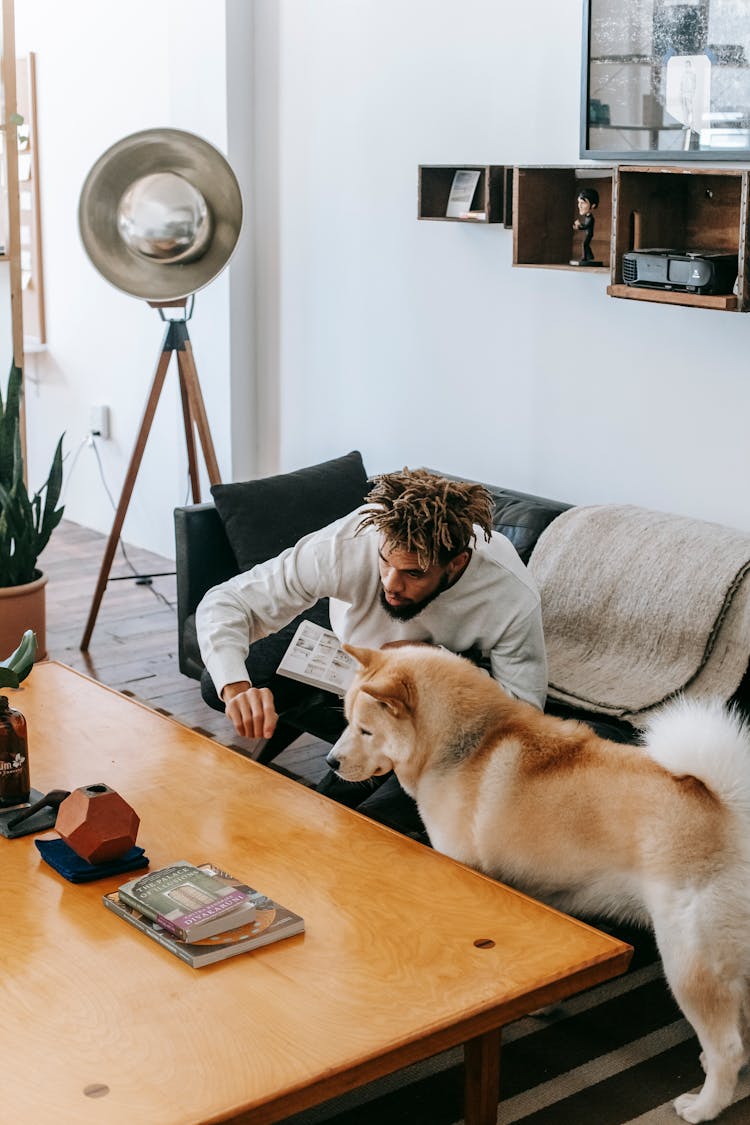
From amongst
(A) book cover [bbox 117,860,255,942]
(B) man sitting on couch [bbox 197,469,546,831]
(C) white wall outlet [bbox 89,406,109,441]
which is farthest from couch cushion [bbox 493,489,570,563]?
(C) white wall outlet [bbox 89,406,109,441]

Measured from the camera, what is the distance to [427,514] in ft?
8.02

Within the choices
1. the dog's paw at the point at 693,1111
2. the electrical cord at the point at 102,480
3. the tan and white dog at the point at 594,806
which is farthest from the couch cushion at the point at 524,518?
the electrical cord at the point at 102,480

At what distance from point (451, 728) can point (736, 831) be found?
0.47 metres

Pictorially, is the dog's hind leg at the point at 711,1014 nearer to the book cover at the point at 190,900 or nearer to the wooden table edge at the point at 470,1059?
the wooden table edge at the point at 470,1059

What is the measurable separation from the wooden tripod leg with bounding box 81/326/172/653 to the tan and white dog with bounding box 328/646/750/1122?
2217 mm

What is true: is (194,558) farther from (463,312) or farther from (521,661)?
(521,661)

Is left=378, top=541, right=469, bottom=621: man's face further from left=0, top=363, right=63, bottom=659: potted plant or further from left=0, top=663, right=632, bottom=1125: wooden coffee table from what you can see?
left=0, top=363, right=63, bottom=659: potted plant

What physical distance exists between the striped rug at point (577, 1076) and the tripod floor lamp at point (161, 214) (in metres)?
2.43

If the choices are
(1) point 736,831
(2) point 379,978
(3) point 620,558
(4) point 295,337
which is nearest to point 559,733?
(1) point 736,831

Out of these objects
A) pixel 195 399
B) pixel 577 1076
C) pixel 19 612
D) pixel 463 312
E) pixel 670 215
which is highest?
pixel 670 215

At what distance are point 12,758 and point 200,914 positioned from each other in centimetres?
56

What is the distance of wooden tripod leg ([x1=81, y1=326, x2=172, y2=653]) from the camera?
4285 mm

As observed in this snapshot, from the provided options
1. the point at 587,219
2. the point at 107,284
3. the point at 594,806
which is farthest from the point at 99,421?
the point at 594,806

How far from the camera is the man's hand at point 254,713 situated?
2.36 meters
